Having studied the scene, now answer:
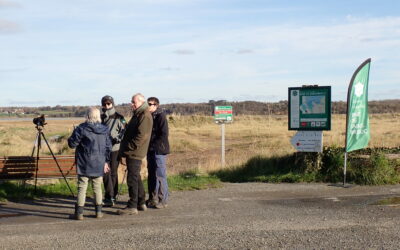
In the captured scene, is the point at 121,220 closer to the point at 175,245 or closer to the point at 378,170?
the point at 175,245

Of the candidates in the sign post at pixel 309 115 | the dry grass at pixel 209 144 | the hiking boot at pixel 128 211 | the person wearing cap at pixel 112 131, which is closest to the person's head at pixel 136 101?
the person wearing cap at pixel 112 131

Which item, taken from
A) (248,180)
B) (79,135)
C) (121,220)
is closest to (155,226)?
(121,220)

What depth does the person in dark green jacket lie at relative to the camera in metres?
9.02

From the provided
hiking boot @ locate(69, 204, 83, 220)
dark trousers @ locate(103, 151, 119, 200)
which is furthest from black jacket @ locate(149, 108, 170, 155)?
hiking boot @ locate(69, 204, 83, 220)

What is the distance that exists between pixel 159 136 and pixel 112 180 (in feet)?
4.13

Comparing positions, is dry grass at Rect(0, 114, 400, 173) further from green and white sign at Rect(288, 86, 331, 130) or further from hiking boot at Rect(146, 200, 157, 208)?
hiking boot at Rect(146, 200, 157, 208)

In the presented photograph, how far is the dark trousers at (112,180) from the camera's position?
9.68 metres

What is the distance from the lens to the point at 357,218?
331 inches

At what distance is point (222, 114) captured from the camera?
16.2m

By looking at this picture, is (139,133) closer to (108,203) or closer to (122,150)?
(122,150)

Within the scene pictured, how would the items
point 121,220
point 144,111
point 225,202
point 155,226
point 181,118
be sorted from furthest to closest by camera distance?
point 181,118 < point 225,202 < point 144,111 < point 121,220 < point 155,226

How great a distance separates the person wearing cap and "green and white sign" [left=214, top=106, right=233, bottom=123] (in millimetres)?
6440

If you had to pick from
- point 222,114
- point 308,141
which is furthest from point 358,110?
point 222,114

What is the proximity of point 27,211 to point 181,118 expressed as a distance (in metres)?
53.2
